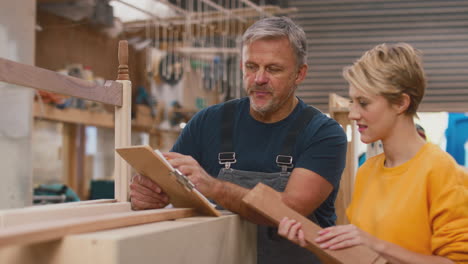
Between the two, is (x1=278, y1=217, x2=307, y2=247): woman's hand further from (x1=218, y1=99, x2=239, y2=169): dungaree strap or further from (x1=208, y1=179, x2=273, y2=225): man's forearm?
(x1=218, y1=99, x2=239, y2=169): dungaree strap

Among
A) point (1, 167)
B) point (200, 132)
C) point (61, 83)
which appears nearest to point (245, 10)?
point (1, 167)

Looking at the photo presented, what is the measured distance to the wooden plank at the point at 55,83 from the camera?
1292mm

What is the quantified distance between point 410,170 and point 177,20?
3.79 metres

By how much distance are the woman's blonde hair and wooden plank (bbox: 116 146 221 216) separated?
462 mm

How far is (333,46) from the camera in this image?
17.0 feet

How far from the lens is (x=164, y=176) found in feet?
4.72

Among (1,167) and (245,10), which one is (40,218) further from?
(245,10)

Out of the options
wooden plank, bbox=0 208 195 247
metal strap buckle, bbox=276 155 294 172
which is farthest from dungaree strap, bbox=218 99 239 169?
wooden plank, bbox=0 208 195 247

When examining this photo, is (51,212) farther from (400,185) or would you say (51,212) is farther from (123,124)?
(400,185)

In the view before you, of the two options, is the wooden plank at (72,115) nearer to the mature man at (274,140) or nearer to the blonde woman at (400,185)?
the mature man at (274,140)

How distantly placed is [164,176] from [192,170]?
160 mm

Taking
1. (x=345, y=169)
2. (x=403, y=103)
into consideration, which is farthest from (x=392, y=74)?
(x=345, y=169)

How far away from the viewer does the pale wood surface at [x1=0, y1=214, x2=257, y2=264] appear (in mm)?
968

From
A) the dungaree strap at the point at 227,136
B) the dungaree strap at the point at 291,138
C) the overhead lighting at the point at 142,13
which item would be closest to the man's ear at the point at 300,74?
the dungaree strap at the point at 291,138
